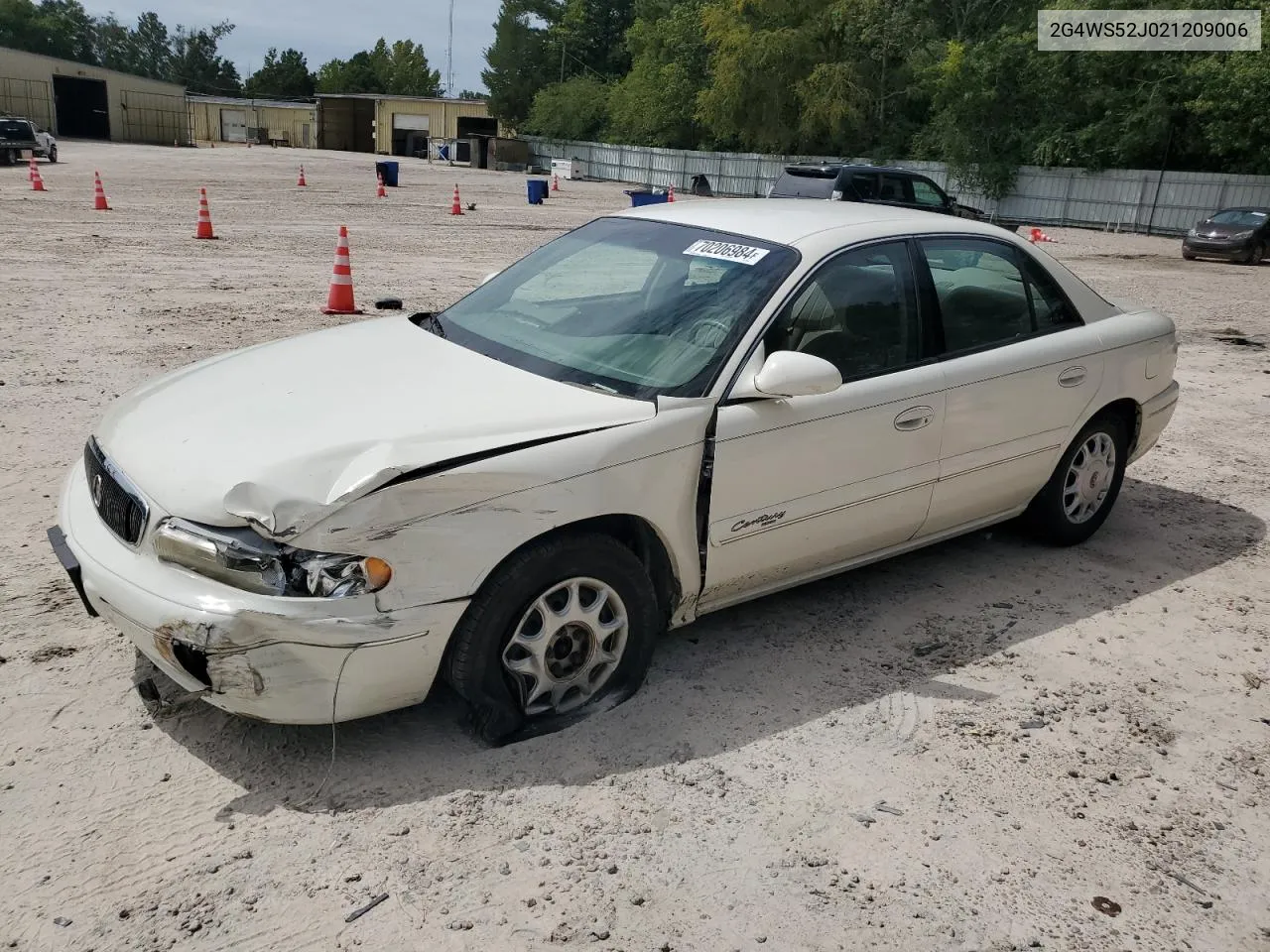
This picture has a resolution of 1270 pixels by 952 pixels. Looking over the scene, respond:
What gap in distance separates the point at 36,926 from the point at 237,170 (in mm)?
41048

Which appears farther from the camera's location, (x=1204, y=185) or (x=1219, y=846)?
(x=1204, y=185)

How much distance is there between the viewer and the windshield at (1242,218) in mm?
23281

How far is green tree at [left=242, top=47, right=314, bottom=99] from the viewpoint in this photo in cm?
11406

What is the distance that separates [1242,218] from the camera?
23.6m

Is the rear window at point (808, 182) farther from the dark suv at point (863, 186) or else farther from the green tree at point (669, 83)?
the green tree at point (669, 83)

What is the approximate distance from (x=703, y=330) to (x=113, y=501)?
78.7 inches

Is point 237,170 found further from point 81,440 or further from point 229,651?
point 229,651

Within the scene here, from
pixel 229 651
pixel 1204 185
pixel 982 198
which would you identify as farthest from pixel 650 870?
pixel 982 198

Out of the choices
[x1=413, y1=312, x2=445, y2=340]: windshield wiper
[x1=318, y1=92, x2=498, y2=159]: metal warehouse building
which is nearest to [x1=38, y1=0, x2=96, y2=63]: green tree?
[x1=318, y1=92, x2=498, y2=159]: metal warehouse building

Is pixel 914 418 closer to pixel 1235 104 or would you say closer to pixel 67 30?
pixel 1235 104

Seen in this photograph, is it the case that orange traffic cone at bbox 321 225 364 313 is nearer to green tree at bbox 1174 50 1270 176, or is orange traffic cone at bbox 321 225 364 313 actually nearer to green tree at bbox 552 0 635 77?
green tree at bbox 1174 50 1270 176

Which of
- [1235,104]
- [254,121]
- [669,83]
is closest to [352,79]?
[254,121]

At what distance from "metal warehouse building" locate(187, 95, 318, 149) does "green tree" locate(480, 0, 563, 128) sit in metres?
18.9

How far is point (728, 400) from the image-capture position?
3527 mm
